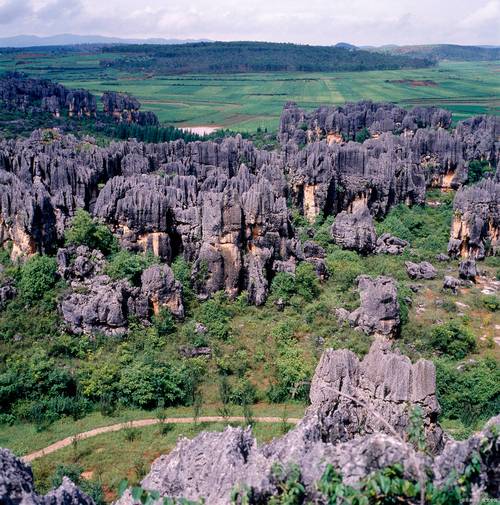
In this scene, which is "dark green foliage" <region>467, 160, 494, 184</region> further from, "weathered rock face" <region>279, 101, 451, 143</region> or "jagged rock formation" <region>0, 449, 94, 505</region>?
"jagged rock formation" <region>0, 449, 94, 505</region>

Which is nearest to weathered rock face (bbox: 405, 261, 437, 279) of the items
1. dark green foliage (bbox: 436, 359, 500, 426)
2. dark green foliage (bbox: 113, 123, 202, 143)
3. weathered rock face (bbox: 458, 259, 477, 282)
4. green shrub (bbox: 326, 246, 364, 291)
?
weathered rock face (bbox: 458, 259, 477, 282)

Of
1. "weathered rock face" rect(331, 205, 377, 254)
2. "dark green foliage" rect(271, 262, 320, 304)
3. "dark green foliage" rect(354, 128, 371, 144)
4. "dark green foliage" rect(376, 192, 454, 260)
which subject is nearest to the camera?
"dark green foliage" rect(271, 262, 320, 304)

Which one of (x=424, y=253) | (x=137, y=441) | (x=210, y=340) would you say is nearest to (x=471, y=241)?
(x=424, y=253)

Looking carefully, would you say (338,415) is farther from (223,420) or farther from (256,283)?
(256,283)

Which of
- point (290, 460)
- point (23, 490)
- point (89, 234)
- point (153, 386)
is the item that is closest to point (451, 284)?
point (153, 386)

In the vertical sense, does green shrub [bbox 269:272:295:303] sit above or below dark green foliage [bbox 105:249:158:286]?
below

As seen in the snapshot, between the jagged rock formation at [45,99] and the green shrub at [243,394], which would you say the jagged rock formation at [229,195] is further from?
the jagged rock formation at [45,99]

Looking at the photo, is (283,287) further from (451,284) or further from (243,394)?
(451,284)
